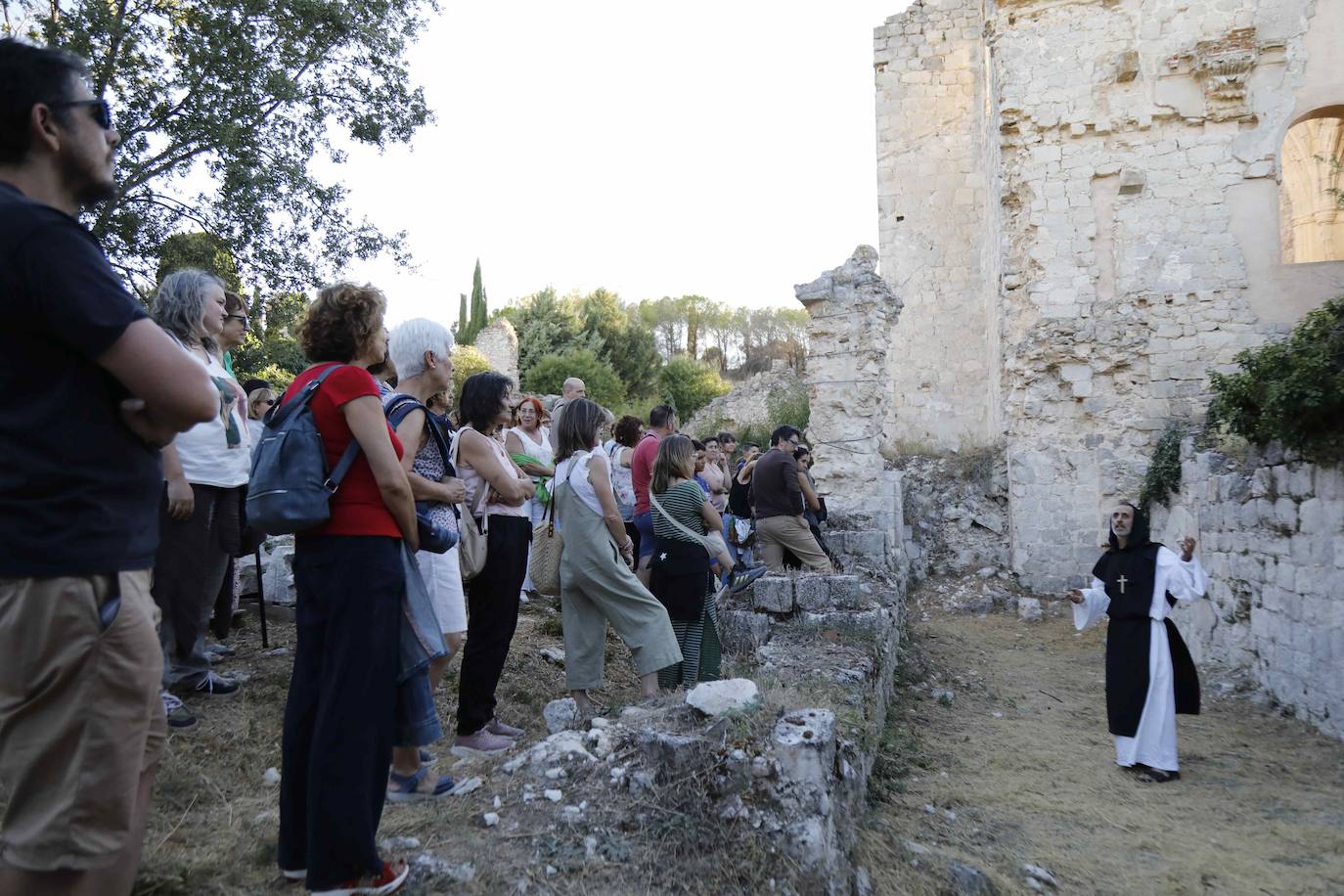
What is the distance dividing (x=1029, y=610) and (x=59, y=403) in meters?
11.7

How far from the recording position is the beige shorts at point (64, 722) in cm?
161

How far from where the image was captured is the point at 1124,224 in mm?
12711

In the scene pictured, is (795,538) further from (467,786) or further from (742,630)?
(467,786)

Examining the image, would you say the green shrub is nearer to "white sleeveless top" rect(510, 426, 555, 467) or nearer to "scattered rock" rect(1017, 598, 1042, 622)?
"scattered rock" rect(1017, 598, 1042, 622)

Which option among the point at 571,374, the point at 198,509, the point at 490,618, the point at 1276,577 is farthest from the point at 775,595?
the point at 571,374

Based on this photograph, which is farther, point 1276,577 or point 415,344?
point 1276,577

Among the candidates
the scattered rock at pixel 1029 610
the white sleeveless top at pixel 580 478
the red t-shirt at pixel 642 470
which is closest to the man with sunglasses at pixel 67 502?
the white sleeveless top at pixel 580 478

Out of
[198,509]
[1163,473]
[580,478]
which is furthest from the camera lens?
[1163,473]

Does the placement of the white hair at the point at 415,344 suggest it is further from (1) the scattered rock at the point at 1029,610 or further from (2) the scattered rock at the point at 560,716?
(1) the scattered rock at the point at 1029,610

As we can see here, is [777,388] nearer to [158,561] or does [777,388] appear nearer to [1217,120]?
[1217,120]

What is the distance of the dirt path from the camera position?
3.77 meters

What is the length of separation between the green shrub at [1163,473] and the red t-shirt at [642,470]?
21.9 feet

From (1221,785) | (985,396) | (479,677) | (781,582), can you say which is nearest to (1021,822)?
(1221,785)

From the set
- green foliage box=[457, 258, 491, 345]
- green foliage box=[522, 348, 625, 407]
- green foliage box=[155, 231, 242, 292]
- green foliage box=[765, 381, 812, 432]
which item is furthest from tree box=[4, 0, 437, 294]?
green foliage box=[457, 258, 491, 345]
